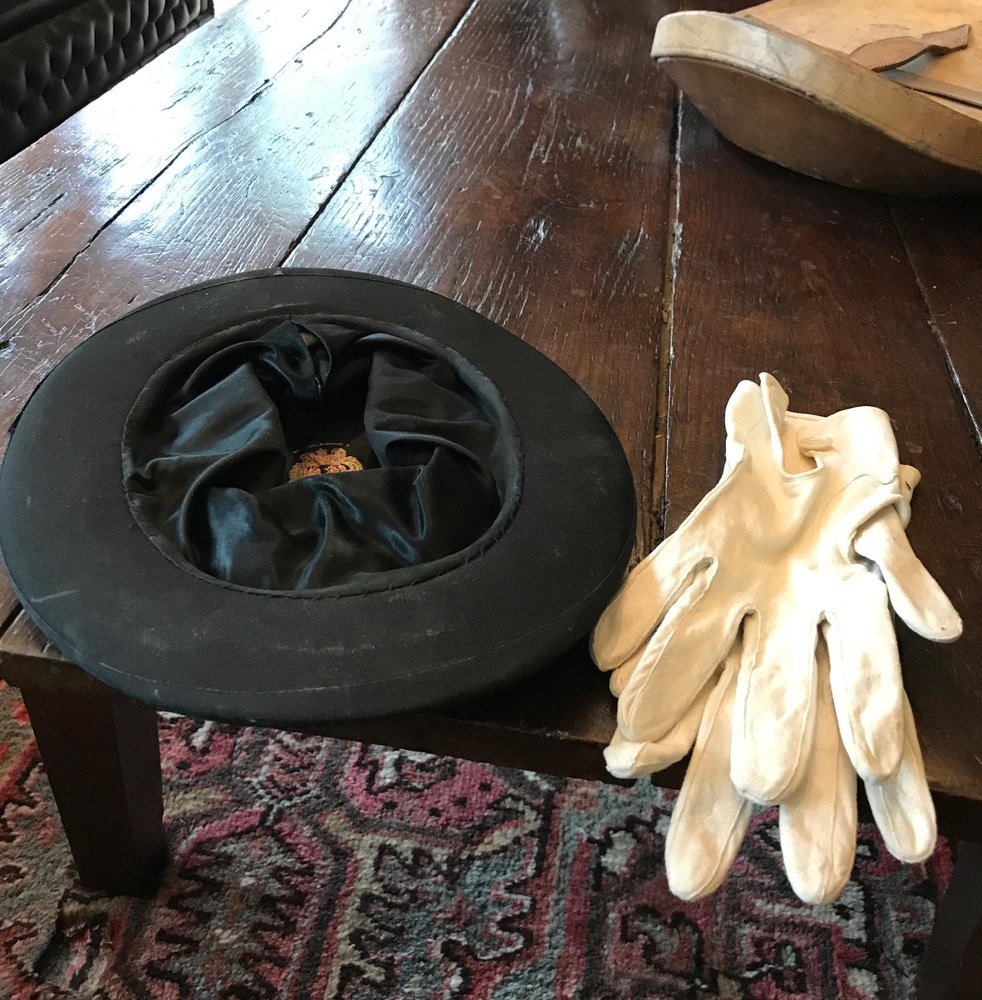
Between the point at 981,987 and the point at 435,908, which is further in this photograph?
the point at 435,908

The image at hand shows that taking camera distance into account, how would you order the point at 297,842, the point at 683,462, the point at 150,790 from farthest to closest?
the point at 297,842, the point at 150,790, the point at 683,462

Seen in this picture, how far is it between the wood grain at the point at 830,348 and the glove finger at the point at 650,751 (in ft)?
0.38

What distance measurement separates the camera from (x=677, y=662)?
478 millimetres

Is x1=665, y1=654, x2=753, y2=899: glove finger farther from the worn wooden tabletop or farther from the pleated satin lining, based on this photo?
the pleated satin lining

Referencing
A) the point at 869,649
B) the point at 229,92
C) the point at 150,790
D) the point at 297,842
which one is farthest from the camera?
the point at 229,92

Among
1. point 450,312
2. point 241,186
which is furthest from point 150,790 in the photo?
point 241,186

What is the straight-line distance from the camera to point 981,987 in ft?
2.08

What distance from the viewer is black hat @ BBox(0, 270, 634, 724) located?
440mm

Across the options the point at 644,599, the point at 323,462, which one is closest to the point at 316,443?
the point at 323,462

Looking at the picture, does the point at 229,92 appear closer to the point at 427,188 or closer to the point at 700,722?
the point at 427,188

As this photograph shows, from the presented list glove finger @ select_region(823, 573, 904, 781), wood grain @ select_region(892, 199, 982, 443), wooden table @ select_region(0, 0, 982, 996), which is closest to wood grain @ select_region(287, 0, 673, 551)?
wooden table @ select_region(0, 0, 982, 996)

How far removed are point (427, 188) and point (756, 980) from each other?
75 centimetres

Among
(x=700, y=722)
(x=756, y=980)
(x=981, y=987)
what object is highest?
(x=700, y=722)

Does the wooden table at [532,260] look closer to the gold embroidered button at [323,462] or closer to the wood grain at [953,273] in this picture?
the wood grain at [953,273]
